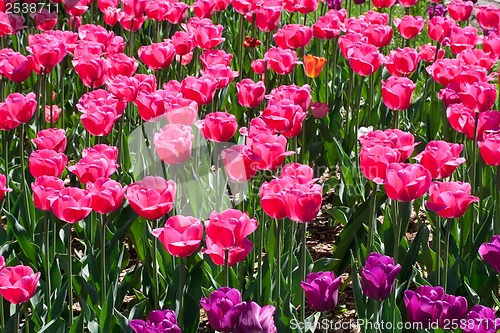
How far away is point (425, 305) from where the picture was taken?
2.07 metres

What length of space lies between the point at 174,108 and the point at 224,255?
81 centimetres

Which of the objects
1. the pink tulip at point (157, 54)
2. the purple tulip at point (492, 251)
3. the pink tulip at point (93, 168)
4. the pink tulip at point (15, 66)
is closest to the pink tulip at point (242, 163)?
the pink tulip at point (93, 168)

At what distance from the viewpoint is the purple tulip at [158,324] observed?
1914mm

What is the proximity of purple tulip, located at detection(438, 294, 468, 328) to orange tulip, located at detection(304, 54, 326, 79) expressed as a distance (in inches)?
77.9

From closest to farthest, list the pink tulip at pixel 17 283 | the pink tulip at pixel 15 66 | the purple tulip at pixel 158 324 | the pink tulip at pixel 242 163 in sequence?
the purple tulip at pixel 158 324 < the pink tulip at pixel 17 283 < the pink tulip at pixel 242 163 < the pink tulip at pixel 15 66

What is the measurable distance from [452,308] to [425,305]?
6 centimetres

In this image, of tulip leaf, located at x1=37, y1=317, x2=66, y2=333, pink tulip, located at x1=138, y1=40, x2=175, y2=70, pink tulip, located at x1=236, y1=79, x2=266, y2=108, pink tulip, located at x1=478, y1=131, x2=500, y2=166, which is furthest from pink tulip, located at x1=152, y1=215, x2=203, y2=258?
pink tulip, located at x1=138, y1=40, x2=175, y2=70

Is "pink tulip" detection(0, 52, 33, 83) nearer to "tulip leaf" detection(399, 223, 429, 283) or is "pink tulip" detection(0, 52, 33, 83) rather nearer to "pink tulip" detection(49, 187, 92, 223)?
"pink tulip" detection(49, 187, 92, 223)

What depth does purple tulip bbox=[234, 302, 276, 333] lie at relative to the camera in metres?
1.94

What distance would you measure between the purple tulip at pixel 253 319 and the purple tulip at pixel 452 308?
41cm

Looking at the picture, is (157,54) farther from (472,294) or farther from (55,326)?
(472,294)

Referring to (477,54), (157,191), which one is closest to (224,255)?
(157,191)

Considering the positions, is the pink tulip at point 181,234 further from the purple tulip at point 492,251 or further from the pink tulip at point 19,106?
the pink tulip at point 19,106

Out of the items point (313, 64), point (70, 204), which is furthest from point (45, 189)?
point (313, 64)
